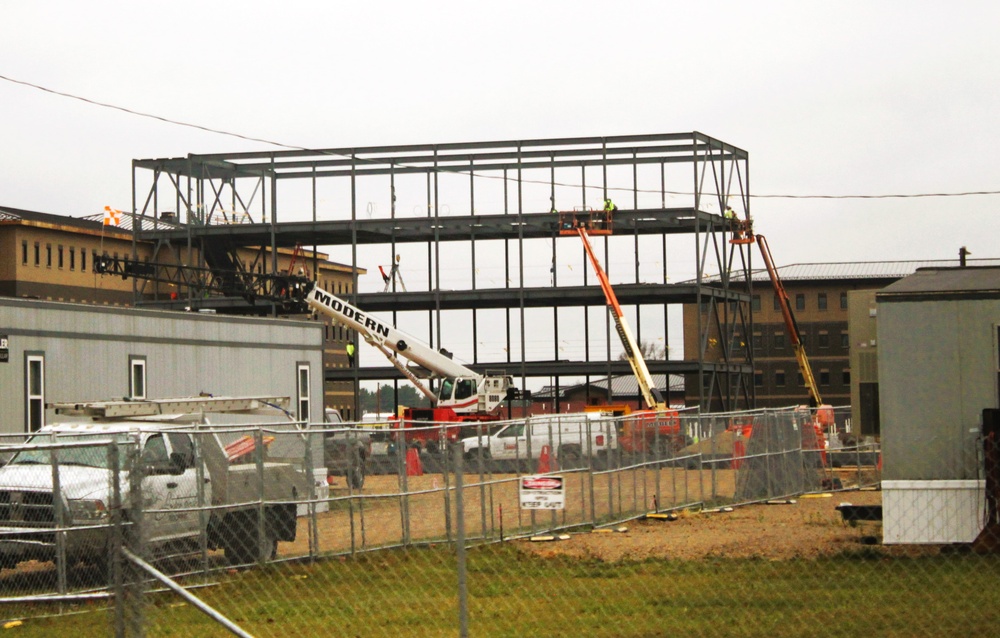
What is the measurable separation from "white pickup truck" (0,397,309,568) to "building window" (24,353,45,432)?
808 cm

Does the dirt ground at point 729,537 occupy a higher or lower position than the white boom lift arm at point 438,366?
lower

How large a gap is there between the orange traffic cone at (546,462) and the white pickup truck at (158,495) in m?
5.33

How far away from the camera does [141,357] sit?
27750 millimetres

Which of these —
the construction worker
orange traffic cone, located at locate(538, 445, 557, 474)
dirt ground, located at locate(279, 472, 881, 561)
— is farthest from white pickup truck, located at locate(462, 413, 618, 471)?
the construction worker

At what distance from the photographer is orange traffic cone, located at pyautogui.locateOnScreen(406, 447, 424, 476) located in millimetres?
18653

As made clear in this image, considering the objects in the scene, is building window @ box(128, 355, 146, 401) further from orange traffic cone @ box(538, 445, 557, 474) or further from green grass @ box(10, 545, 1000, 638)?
green grass @ box(10, 545, 1000, 638)

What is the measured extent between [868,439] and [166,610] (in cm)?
2451

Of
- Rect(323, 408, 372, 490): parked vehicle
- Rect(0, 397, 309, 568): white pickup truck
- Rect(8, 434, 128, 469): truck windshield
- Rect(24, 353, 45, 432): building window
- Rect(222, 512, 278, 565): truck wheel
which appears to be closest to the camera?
Rect(0, 397, 309, 568): white pickup truck

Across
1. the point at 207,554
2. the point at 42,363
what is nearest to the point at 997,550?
the point at 207,554

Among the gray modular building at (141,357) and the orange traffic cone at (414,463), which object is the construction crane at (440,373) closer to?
the gray modular building at (141,357)

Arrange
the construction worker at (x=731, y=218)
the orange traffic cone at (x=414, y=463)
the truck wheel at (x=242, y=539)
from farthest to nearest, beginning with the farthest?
the construction worker at (x=731, y=218)
the orange traffic cone at (x=414, y=463)
the truck wheel at (x=242, y=539)

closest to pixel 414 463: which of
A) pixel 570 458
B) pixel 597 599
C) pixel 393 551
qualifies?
pixel 393 551

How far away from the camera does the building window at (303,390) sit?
32.2 meters

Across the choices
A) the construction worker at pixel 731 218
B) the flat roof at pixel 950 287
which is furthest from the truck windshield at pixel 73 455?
the construction worker at pixel 731 218
